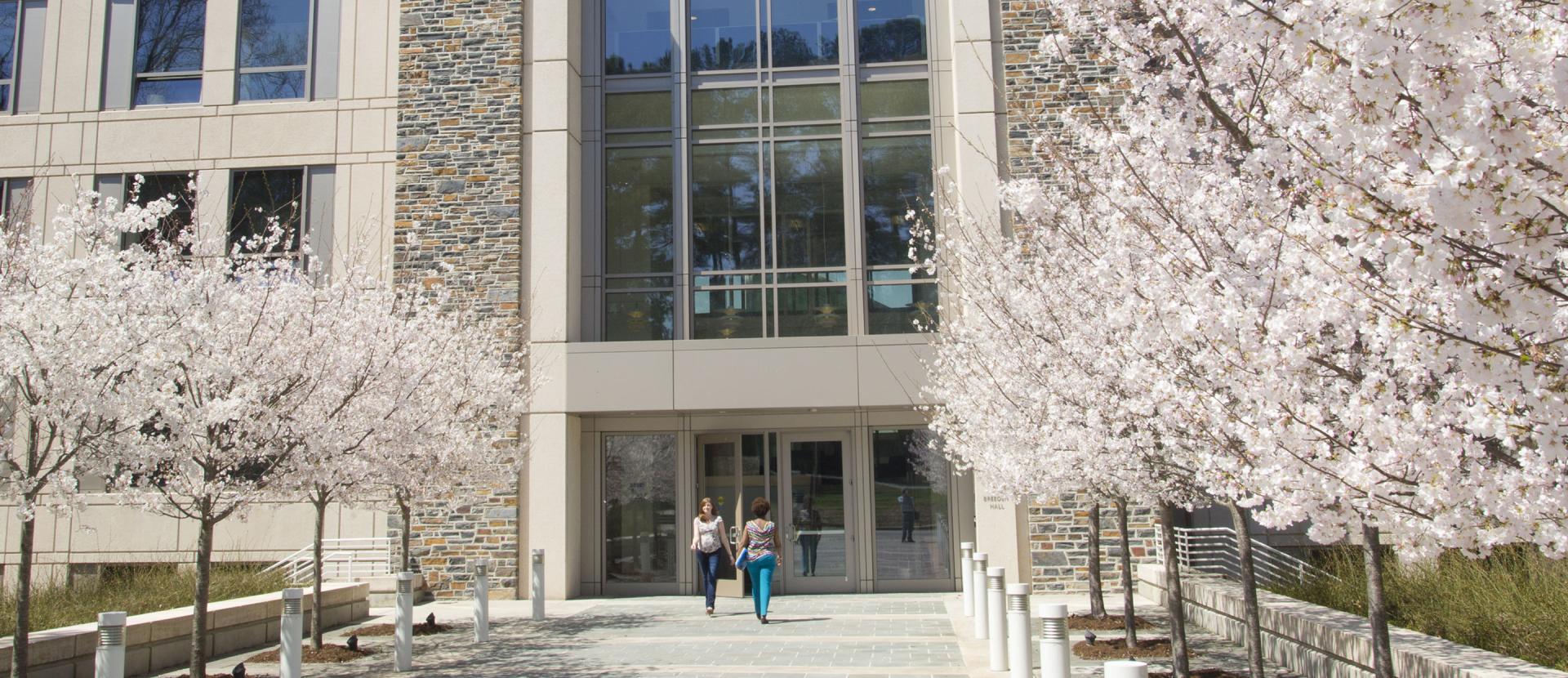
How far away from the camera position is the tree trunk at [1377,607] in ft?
21.0

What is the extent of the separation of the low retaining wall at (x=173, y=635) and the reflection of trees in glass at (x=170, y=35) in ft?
34.3

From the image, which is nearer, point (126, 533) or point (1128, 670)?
point (1128, 670)

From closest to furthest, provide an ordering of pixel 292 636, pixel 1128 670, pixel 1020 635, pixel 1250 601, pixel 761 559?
1. pixel 1128 670
2. pixel 1250 601
3. pixel 1020 635
4. pixel 292 636
5. pixel 761 559

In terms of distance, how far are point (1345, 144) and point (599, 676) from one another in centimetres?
888

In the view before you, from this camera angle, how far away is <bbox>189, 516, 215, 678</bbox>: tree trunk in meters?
9.65

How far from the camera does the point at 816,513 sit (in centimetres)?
1897

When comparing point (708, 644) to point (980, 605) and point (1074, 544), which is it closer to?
point (980, 605)

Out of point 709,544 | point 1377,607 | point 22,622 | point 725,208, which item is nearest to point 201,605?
point 22,622

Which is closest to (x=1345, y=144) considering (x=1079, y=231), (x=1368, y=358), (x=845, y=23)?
(x=1368, y=358)

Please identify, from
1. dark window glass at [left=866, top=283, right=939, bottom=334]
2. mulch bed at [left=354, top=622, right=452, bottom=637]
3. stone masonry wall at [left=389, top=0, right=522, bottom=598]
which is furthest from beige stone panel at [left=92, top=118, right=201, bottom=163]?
dark window glass at [left=866, top=283, right=939, bottom=334]

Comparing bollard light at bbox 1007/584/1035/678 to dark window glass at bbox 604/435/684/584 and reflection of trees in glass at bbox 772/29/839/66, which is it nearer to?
dark window glass at bbox 604/435/684/584

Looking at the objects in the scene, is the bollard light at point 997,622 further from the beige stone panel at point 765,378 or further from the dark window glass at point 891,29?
the dark window glass at point 891,29

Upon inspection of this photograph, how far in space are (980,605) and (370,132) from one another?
521 inches

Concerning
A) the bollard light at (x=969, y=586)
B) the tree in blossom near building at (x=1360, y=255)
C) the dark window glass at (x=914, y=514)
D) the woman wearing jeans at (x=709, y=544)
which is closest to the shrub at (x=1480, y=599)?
the tree in blossom near building at (x=1360, y=255)
